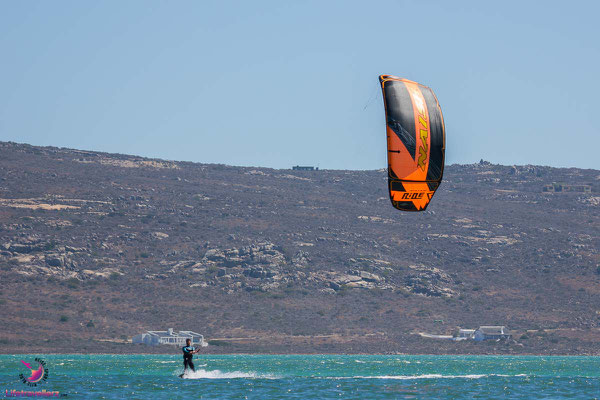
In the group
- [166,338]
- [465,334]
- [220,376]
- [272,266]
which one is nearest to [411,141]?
[220,376]

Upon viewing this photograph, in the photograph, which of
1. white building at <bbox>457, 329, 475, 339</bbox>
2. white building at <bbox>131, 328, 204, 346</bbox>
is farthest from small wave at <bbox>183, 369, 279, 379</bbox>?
white building at <bbox>457, 329, 475, 339</bbox>

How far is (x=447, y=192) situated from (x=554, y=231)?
91.7 feet

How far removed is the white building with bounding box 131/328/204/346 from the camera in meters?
116

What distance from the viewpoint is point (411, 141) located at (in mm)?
37594

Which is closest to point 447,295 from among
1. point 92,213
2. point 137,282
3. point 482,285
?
point 482,285

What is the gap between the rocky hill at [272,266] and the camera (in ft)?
403

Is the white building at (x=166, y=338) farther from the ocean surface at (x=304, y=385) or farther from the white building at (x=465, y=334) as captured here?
the ocean surface at (x=304, y=385)

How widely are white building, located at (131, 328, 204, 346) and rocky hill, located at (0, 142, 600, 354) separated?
1.86 metres

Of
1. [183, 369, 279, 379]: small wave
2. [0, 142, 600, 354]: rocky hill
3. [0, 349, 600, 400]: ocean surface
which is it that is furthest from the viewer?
[0, 142, 600, 354]: rocky hill

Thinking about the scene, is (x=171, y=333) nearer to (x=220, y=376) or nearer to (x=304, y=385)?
(x=220, y=376)

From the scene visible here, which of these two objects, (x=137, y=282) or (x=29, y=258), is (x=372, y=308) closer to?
(x=137, y=282)

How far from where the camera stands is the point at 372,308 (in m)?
132

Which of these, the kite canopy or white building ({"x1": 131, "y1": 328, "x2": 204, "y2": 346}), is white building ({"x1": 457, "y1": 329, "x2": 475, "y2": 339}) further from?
the kite canopy

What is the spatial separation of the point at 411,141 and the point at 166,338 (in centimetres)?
8212
